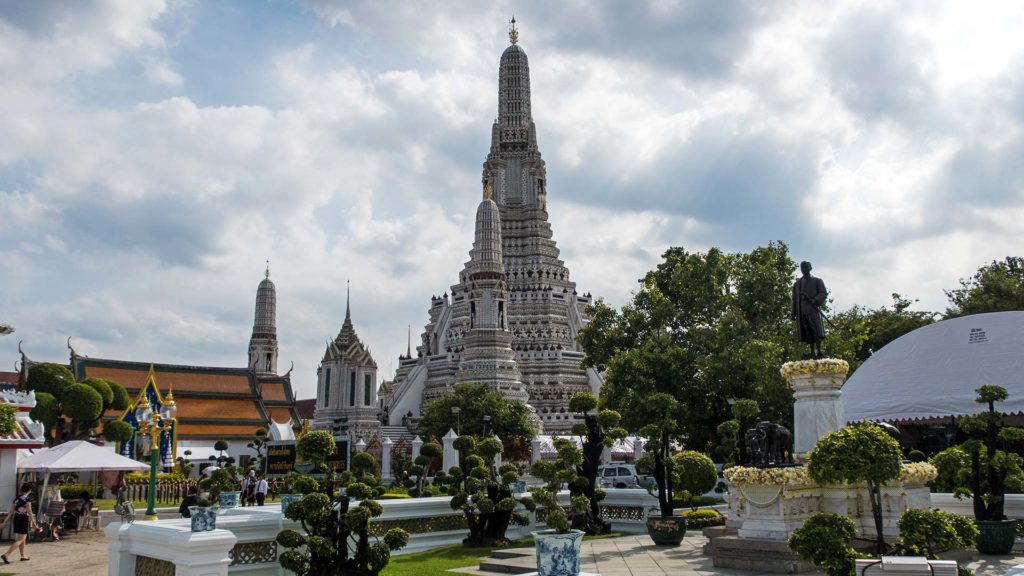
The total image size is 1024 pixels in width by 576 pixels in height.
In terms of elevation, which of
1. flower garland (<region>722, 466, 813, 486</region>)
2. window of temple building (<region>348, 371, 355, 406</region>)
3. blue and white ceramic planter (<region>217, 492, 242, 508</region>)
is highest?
window of temple building (<region>348, 371, 355, 406</region>)

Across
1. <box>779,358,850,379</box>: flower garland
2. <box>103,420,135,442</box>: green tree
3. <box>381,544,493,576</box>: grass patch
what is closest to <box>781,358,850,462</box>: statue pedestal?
<box>779,358,850,379</box>: flower garland

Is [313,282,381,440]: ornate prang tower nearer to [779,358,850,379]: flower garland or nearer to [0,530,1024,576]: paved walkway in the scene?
[0,530,1024,576]: paved walkway

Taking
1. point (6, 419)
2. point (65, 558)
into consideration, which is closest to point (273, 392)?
point (6, 419)

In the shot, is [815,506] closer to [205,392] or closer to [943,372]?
[943,372]

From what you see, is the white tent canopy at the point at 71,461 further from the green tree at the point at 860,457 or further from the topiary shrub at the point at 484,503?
the green tree at the point at 860,457

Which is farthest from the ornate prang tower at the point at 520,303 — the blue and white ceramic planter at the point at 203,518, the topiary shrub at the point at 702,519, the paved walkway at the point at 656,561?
the blue and white ceramic planter at the point at 203,518

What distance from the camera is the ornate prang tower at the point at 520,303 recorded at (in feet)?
223

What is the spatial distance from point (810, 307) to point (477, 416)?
37316 mm

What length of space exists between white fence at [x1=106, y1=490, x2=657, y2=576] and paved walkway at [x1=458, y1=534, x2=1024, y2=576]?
118 inches

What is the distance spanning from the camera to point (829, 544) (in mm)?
9180

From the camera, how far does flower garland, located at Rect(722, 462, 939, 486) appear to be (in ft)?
43.8

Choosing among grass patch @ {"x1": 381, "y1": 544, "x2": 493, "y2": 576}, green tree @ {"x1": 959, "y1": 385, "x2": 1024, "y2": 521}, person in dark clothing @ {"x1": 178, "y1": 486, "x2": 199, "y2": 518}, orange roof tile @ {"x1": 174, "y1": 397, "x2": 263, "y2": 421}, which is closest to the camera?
grass patch @ {"x1": 381, "y1": 544, "x2": 493, "y2": 576}

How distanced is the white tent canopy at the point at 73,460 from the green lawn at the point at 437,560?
11.6 m

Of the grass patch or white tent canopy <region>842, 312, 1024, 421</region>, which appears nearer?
the grass patch
